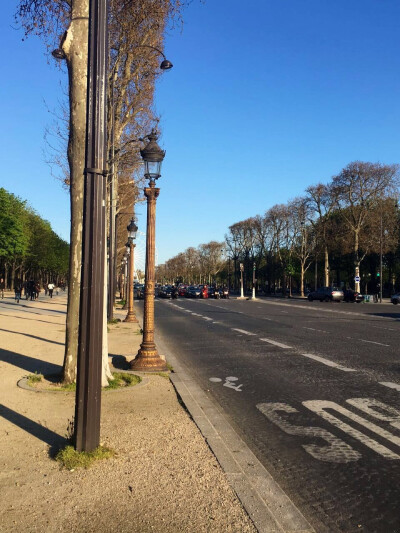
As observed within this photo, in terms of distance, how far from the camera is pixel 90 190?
14.7 feet

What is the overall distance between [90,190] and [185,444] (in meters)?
2.67

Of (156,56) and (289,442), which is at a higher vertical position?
(156,56)

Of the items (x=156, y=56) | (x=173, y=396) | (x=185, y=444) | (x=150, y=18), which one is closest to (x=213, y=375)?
(x=173, y=396)

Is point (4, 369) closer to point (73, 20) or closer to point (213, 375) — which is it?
point (213, 375)

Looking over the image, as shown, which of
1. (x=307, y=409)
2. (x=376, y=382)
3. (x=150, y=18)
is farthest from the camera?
(x=150, y=18)

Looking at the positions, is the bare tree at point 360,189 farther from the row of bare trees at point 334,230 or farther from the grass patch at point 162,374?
the grass patch at point 162,374

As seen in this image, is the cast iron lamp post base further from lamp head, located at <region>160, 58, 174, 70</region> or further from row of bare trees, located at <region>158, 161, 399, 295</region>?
row of bare trees, located at <region>158, 161, 399, 295</region>

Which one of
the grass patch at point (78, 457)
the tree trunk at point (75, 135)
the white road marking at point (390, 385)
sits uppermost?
the tree trunk at point (75, 135)

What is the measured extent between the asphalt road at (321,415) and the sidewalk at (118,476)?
70 centimetres

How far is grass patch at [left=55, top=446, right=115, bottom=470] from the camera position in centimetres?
429

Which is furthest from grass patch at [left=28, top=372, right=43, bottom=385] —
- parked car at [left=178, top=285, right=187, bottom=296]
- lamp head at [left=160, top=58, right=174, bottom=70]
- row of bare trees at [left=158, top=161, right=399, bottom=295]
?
parked car at [left=178, top=285, right=187, bottom=296]

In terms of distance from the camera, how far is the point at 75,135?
25.8 ft

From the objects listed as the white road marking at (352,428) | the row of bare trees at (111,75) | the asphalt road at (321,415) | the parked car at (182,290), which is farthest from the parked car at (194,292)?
the white road marking at (352,428)

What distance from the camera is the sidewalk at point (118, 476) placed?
3.40 m
